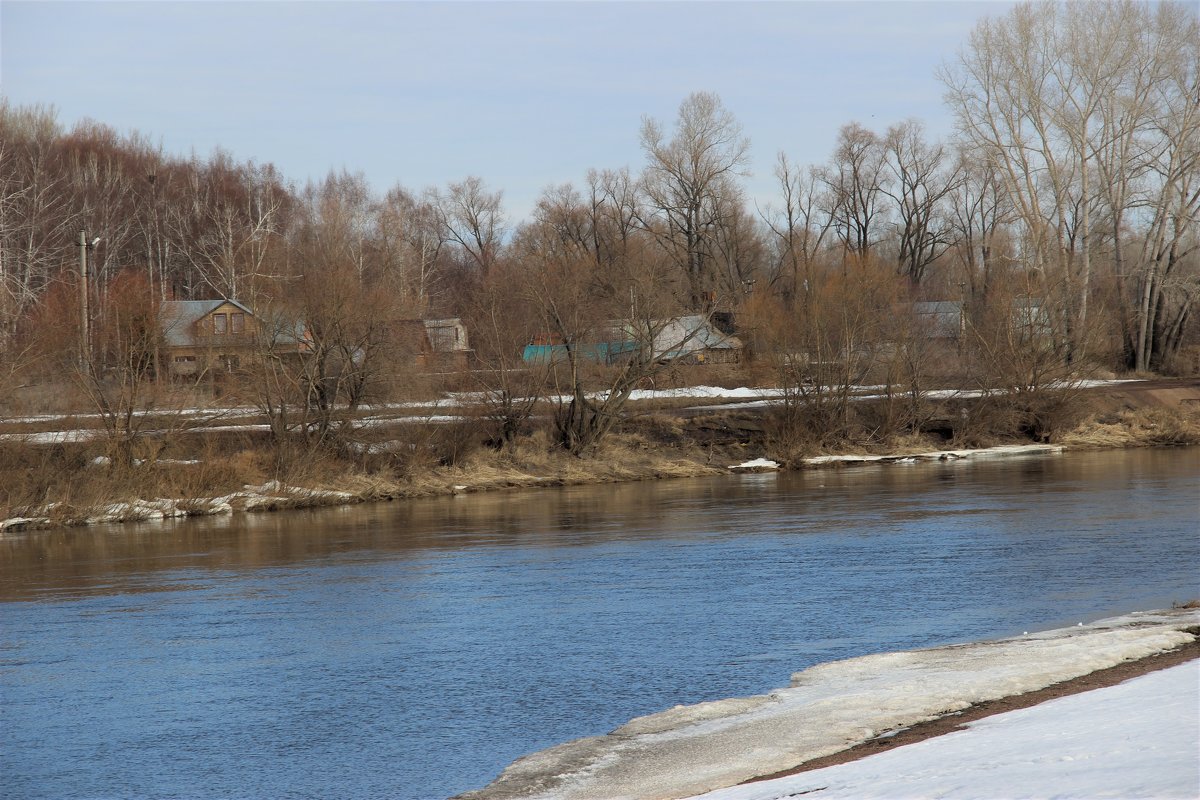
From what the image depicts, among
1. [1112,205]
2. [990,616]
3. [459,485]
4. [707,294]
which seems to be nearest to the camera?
[990,616]

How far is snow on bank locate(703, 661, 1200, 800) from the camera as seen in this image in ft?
22.2

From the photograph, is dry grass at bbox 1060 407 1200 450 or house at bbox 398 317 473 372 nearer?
house at bbox 398 317 473 372

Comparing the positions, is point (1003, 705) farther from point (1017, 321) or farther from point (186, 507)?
point (1017, 321)

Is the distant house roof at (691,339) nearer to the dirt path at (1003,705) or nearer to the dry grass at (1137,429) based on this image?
the dry grass at (1137,429)

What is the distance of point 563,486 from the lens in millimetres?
38250

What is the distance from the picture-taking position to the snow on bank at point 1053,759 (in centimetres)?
678

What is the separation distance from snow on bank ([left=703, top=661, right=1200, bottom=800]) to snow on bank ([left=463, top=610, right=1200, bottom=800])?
3.22 ft

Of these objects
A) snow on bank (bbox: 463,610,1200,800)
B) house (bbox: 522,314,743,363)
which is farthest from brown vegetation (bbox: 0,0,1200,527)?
snow on bank (bbox: 463,610,1200,800)

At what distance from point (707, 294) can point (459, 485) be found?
4144cm

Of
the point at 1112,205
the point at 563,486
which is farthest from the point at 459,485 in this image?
the point at 1112,205

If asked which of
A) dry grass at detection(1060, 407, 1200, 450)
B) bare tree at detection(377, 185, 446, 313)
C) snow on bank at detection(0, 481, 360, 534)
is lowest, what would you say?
snow on bank at detection(0, 481, 360, 534)

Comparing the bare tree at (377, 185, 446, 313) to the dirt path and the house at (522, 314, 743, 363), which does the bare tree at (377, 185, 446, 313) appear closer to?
the house at (522, 314, 743, 363)

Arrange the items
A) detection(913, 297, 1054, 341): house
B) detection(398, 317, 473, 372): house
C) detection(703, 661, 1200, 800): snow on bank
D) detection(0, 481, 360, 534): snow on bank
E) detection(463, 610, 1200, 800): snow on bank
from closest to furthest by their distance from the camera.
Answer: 1. detection(703, 661, 1200, 800): snow on bank
2. detection(463, 610, 1200, 800): snow on bank
3. detection(0, 481, 360, 534): snow on bank
4. detection(398, 317, 473, 372): house
5. detection(913, 297, 1054, 341): house

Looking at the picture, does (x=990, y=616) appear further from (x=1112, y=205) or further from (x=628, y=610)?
(x=1112, y=205)
